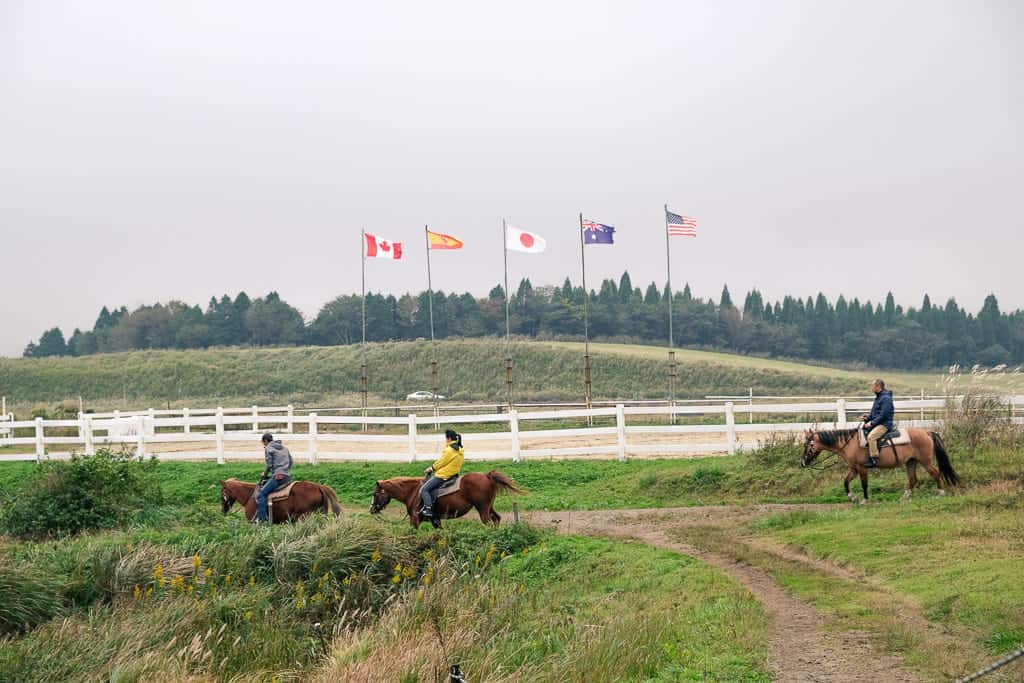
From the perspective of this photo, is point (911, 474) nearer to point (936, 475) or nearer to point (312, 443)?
point (936, 475)

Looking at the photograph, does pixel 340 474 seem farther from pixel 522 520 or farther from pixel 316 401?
pixel 316 401

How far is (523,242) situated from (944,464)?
888 inches

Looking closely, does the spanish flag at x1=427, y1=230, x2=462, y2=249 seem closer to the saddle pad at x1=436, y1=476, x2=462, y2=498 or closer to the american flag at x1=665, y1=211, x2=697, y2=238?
the american flag at x1=665, y1=211, x2=697, y2=238

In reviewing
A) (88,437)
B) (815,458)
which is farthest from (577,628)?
(88,437)

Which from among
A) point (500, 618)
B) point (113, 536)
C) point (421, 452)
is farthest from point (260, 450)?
point (500, 618)

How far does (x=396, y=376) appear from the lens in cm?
7675

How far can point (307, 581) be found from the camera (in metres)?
14.0

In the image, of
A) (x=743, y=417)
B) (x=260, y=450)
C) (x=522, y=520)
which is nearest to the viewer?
(x=522, y=520)

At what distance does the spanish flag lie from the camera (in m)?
40.1

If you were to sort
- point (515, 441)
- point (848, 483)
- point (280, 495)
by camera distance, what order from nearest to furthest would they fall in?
point (280, 495), point (848, 483), point (515, 441)

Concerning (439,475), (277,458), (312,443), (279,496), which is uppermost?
(277,458)

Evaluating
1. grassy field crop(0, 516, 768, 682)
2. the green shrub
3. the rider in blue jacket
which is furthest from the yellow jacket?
the rider in blue jacket

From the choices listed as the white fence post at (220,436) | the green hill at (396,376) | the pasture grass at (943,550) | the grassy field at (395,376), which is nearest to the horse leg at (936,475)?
the pasture grass at (943,550)

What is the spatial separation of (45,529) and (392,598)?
7956 mm
